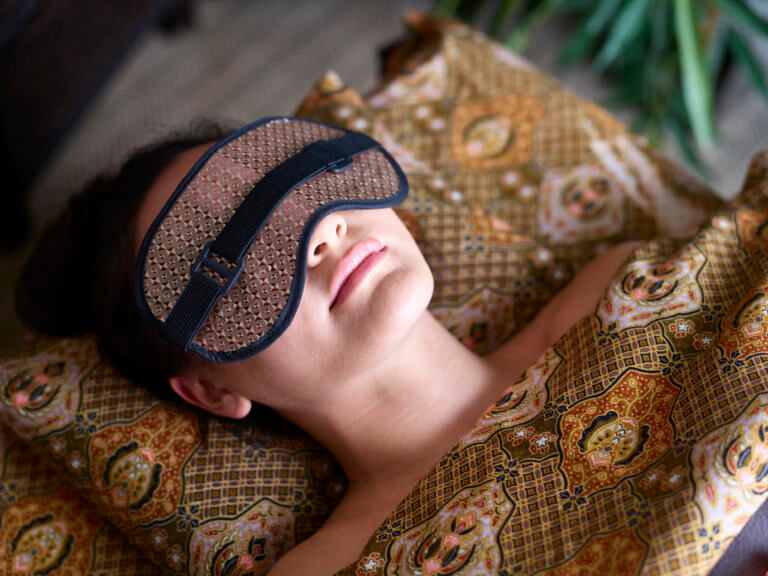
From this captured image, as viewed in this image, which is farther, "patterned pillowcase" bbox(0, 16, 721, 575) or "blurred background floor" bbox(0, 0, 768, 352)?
"blurred background floor" bbox(0, 0, 768, 352)

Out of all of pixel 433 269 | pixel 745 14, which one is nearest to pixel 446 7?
pixel 745 14

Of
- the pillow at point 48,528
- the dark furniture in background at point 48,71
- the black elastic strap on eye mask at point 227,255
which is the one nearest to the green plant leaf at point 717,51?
the black elastic strap on eye mask at point 227,255

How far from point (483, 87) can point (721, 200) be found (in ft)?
1.82

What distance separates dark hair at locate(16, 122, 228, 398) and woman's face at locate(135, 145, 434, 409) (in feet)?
0.29

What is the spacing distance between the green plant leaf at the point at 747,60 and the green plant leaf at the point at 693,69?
0.12 metres

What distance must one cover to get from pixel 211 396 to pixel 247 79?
1.54 meters

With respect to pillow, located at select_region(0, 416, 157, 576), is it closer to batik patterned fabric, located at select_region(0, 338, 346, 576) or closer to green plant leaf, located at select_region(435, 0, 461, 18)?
batik patterned fabric, located at select_region(0, 338, 346, 576)

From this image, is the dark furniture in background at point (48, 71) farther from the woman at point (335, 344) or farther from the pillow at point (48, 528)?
the pillow at point (48, 528)

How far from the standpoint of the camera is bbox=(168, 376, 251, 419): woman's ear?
994 mm

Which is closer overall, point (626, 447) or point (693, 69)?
point (626, 447)

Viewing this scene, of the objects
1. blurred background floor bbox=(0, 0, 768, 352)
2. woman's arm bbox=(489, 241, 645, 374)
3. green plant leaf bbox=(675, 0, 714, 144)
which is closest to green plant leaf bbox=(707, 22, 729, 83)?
blurred background floor bbox=(0, 0, 768, 352)

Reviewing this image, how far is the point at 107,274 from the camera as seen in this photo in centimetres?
99

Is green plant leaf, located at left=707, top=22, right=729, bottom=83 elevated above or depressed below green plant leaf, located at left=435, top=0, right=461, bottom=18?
below

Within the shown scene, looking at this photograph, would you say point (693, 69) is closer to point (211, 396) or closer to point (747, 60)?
point (747, 60)
